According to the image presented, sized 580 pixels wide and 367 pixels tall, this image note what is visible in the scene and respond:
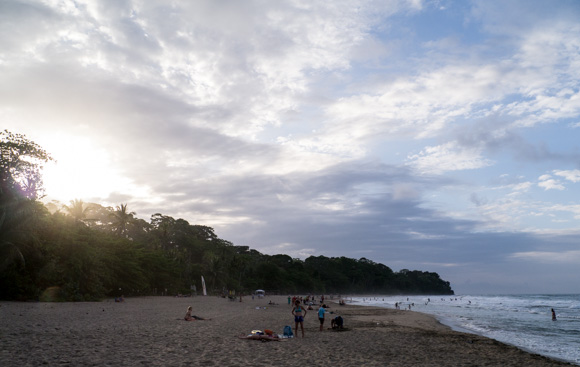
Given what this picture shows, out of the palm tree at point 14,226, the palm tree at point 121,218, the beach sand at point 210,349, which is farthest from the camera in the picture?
the palm tree at point 121,218

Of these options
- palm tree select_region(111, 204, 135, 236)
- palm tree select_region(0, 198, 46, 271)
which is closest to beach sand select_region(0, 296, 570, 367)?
palm tree select_region(0, 198, 46, 271)

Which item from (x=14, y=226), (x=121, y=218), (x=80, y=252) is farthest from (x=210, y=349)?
(x=121, y=218)

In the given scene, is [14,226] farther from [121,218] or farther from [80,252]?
[121,218]

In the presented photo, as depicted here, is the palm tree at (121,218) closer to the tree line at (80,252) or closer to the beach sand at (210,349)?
the tree line at (80,252)

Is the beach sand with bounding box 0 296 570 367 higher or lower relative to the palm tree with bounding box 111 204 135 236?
lower

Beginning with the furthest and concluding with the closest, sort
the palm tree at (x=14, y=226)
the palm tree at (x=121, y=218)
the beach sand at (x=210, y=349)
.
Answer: the palm tree at (x=121, y=218)
the palm tree at (x=14, y=226)
the beach sand at (x=210, y=349)

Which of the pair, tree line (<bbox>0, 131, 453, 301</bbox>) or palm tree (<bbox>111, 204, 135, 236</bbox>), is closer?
tree line (<bbox>0, 131, 453, 301</bbox>)

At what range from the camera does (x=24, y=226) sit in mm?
31203

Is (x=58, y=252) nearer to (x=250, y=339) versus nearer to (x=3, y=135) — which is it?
(x=3, y=135)

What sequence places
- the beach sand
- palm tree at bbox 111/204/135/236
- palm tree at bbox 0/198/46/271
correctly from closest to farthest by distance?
1. the beach sand
2. palm tree at bbox 0/198/46/271
3. palm tree at bbox 111/204/135/236

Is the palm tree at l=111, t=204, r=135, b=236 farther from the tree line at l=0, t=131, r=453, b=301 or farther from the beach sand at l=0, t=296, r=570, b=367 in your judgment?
the beach sand at l=0, t=296, r=570, b=367

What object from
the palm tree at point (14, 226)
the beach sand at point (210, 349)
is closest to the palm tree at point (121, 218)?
the palm tree at point (14, 226)

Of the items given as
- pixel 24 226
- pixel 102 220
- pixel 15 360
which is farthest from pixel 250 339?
pixel 102 220

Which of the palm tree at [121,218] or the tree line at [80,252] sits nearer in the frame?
the tree line at [80,252]
